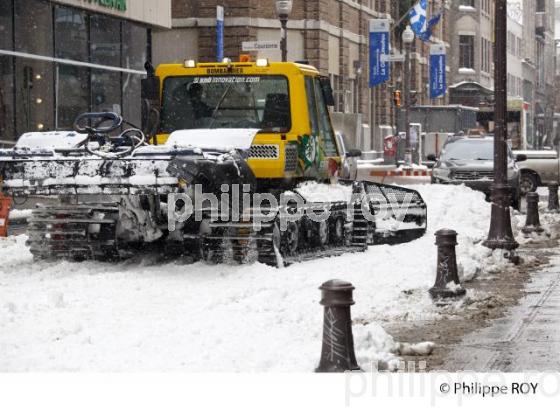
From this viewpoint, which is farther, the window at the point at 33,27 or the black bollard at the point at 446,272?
the window at the point at 33,27

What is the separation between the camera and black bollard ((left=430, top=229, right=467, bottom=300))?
11945 millimetres

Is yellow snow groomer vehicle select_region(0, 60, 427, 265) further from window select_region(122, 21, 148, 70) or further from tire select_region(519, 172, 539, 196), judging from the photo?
tire select_region(519, 172, 539, 196)

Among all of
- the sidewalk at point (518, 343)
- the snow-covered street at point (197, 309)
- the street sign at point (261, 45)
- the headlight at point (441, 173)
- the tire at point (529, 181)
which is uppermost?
the street sign at point (261, 45)

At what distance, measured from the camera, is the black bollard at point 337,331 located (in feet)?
26.2

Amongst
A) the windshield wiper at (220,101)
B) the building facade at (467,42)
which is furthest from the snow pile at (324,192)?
the building facade at (467,42)

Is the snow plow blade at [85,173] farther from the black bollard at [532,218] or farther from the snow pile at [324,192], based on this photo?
Result: the black bollard at [532,218]

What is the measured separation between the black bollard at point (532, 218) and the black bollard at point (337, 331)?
1246cm

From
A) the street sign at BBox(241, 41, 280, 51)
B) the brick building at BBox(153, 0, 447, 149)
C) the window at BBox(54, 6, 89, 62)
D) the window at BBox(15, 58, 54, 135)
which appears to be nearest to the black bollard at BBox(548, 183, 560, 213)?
the street sign at BBox(241, 41, 280, 51)

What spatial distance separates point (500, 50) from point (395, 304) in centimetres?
624

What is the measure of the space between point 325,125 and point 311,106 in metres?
0.64

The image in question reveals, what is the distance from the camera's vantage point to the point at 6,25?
26.5 meters

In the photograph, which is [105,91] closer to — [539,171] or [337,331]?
[539,171]

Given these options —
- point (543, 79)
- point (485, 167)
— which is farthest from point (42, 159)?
point (543, 79)

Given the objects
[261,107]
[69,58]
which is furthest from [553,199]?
[261,107]
